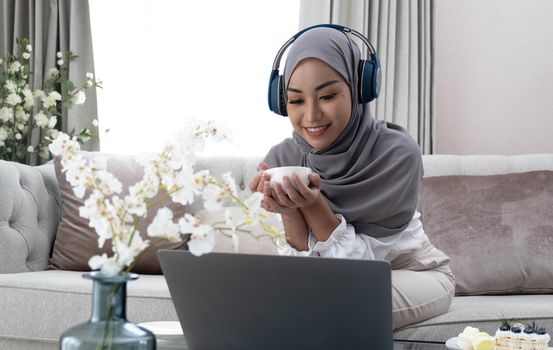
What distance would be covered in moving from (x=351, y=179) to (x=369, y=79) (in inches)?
10.1

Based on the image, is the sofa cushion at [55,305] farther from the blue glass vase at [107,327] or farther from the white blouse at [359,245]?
the blue glass vase at [107,327]

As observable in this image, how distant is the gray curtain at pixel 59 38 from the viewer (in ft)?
12.6

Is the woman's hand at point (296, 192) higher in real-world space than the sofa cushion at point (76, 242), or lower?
higher

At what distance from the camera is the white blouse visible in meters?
1.93

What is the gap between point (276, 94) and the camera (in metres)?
2.10

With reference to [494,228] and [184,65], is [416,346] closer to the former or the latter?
[494,228]

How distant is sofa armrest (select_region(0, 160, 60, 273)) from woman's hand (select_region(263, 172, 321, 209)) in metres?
1.22

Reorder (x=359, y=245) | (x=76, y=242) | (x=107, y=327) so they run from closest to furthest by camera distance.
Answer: (x=107, y=327)
(x=359, y=245)
(x=76, y=242)

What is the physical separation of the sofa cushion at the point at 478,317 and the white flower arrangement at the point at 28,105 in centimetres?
197

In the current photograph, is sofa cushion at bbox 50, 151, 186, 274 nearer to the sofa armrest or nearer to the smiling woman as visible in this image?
the sofa armrest

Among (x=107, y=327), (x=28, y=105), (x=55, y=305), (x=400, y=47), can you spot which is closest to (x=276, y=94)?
(x=55, y=305)

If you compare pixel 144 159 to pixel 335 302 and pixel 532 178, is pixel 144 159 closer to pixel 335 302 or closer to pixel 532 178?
pixel 335 302

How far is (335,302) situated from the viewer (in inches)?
43.9

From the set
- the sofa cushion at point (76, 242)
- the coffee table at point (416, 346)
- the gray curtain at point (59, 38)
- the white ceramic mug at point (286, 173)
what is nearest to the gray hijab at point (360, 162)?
the white ceramic mug at point (286, 173)
